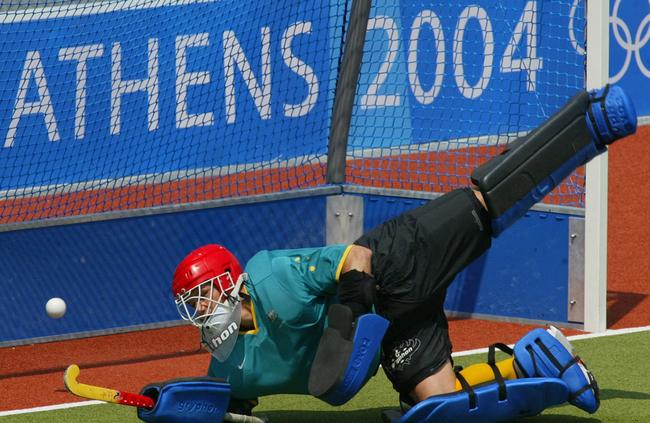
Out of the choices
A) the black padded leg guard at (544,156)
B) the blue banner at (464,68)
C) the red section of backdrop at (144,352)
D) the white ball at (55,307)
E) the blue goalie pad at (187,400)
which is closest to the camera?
the blue goalie pad at (187,400)

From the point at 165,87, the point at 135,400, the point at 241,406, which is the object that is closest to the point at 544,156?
the point at 241,406

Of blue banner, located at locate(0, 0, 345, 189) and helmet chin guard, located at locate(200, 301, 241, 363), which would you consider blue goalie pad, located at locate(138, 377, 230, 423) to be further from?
blue banner, located at locate(0, 0, 345, 189)

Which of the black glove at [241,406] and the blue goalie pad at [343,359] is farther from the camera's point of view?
the black glove at [241,406]

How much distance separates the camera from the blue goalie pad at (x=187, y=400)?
15.1ft

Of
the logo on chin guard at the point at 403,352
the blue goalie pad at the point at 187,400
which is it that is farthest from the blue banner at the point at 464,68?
Answer: the blue goalie pad at the point at 187,400

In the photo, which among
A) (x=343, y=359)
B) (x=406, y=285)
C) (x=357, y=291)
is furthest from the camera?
(x=406, y=285)

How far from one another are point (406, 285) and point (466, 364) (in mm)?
1429

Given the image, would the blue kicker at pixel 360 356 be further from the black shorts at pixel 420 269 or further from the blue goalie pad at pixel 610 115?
the blue goalie pad at pixel 610 115

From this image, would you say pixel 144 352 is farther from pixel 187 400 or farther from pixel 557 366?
pixel 557 366

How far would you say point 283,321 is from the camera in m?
4.63

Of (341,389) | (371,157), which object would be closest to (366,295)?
(341,389)

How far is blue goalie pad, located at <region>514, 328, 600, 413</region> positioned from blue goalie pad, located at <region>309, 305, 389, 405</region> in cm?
69

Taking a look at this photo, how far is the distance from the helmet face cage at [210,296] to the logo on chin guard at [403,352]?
629 millimetres

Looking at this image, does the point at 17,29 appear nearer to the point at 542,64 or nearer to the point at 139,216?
the point at 139,216
